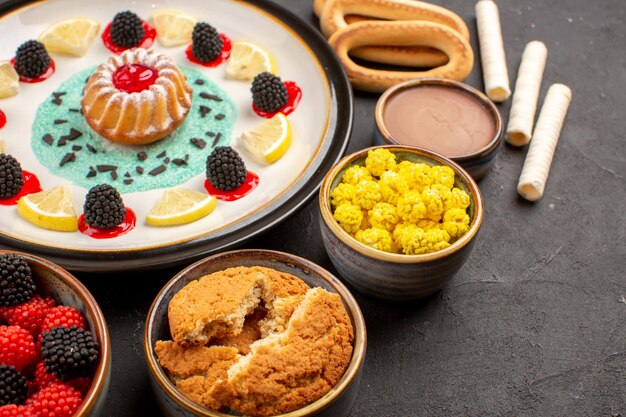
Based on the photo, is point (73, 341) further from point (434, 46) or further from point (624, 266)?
point (434, 46)

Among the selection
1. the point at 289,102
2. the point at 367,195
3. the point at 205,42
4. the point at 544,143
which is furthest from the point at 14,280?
the point at 544,143

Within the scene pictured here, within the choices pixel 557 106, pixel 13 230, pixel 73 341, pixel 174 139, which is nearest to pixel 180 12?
pixel 174 139

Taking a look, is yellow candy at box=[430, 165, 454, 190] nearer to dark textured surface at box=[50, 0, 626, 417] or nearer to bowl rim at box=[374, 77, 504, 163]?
bowl rim at box=[374, 77, 504, 163]

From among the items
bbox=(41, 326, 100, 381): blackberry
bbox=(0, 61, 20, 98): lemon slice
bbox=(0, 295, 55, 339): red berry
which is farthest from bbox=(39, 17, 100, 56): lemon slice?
bbox=(41, 326, 100, 381): blackberry

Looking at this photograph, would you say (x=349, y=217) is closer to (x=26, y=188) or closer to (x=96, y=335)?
(x=96, y=335)

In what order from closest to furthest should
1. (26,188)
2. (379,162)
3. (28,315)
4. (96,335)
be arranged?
(96,335)
(28,315)
(379,162)
(26,188)

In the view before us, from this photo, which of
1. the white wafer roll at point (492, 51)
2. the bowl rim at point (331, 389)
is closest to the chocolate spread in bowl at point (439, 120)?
the white wafer roll at point (492, 51)
